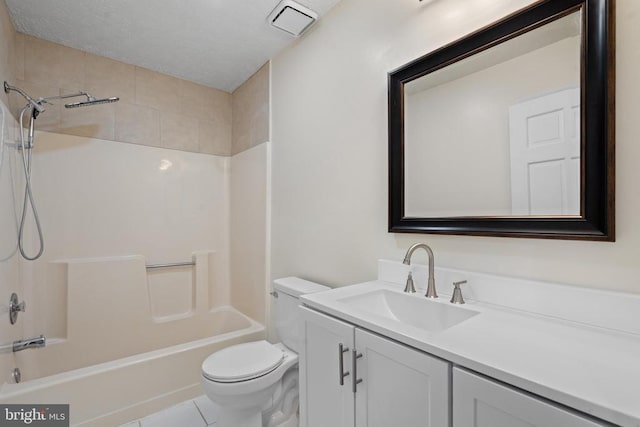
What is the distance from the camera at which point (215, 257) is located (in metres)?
2.83

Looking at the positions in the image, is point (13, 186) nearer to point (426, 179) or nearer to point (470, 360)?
point (426, 179)

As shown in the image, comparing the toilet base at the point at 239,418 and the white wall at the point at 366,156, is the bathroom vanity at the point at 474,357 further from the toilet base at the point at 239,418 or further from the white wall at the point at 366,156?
the toilet base at the point at 239,418

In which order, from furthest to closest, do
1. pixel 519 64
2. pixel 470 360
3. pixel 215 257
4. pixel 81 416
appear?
1. pixel 215 257
2. pixel 81 416
3. pixel 519 64
4. pixel 470 360

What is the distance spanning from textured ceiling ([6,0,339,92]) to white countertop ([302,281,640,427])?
1.78 m

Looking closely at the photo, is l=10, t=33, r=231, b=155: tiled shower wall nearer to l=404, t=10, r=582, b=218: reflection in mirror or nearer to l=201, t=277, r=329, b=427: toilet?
l=201, t=277, r=329, b=427: toilet

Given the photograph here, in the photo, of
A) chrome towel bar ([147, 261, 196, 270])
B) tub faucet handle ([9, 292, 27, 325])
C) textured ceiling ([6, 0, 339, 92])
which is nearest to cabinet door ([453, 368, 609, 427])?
textured ceiling ([6, 0, 339, 92])

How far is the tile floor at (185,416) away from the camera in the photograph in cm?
180

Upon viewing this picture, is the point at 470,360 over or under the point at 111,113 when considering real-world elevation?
under

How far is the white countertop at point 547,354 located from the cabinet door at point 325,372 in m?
0.10

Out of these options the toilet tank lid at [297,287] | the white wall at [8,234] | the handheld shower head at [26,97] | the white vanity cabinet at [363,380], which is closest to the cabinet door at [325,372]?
the white vanity cabinet at [363,380]

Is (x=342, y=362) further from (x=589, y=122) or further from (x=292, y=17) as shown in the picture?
(x=292, y=17)

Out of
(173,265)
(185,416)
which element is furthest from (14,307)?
(185,416)

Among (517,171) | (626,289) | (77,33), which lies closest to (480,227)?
(517,171)

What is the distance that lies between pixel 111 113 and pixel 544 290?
2.89 meters
